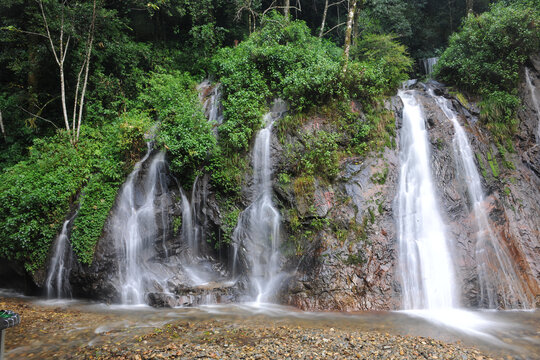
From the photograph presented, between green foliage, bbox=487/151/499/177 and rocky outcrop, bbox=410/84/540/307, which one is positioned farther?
green foliage, bbox=487/151/499/177

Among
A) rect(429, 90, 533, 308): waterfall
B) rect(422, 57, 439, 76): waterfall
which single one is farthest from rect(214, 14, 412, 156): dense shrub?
rect(422, 57, 439, 76): waterfall

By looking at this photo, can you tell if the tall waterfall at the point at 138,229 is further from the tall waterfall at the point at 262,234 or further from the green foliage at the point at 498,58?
the green foliage at the point at 498,58

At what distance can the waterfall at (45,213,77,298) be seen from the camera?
27.5ft

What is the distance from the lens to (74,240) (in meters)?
8.42

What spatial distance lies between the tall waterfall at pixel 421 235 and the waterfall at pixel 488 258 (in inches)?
33.7

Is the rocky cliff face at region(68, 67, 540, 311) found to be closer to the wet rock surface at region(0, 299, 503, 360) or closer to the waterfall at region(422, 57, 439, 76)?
the wet rock surface at region(0, 299, 503, 360)

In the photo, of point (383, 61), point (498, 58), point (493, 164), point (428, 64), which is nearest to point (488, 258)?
point (493, 164)

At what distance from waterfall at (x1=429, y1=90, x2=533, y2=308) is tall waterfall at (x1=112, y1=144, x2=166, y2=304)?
8606 mm

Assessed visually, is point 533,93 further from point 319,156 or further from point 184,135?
point 184,135

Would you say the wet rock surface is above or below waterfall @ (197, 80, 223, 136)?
below

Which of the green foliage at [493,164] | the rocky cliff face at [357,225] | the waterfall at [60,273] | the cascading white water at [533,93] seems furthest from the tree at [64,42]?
the cascading white water at [533,93]

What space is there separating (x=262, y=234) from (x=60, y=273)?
5.58 meters

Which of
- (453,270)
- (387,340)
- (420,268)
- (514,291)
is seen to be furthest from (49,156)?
(514,291)

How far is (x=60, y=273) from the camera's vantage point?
8.45 metres
